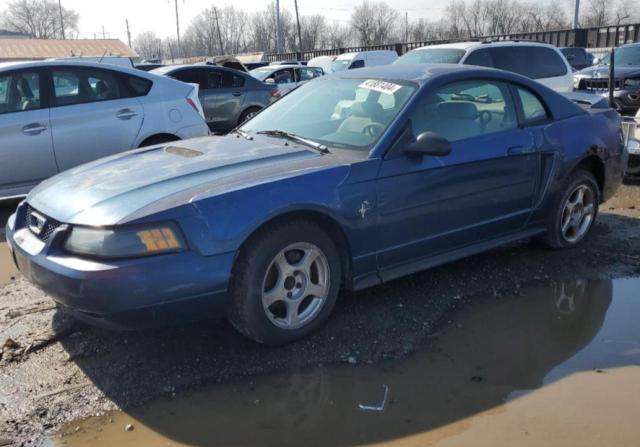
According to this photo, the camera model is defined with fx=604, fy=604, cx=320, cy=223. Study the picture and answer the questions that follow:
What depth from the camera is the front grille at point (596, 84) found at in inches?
484

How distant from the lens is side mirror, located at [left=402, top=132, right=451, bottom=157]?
373 cm

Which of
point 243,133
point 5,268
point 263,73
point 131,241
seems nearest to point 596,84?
point 263,73

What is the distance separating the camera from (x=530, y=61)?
9852 millimetres

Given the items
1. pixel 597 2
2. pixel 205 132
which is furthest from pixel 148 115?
pixel 597 2

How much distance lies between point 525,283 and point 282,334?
81.0 inches

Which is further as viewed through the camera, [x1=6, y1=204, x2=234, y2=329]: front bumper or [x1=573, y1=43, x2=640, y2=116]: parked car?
[x1=573, y1=43, x2=640, y2=116]: parked car

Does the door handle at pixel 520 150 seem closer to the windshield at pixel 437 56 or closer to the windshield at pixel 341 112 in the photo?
the windshield at pixel 341 112

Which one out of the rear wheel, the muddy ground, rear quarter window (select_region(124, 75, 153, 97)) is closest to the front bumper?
the muddy ground

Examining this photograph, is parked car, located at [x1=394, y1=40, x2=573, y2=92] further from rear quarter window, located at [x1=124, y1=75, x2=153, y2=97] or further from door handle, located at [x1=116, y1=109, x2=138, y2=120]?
door handle, located at [x1=116, y1=109, x2=138, y2=120]

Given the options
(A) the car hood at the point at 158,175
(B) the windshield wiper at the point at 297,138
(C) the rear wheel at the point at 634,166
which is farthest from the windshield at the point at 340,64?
(A) the car hood at the point at 158,175

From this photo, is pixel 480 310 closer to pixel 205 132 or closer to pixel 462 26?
pixel 205 132

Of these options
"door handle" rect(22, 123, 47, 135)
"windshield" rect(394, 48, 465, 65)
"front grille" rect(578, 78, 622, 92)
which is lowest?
"front grille" rect(578, 78, 622, 92)

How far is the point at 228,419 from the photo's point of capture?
9.45 ft

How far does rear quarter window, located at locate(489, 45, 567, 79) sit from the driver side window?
5240 mm
